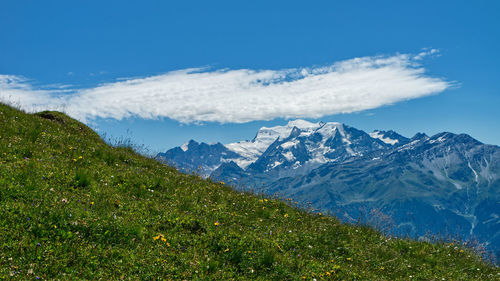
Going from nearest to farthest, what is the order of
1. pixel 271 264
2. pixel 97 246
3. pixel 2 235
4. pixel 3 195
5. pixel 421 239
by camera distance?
pixel 2 235
pixel 97 246
pixel 3 195
pixel 271 264
pixel 421 239

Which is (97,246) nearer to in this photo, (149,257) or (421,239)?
(149,257)

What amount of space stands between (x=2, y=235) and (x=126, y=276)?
275cm

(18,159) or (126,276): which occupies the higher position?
(18,159)

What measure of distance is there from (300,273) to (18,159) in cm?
952

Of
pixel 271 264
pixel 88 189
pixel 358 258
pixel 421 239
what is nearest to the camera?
pixel 271 264

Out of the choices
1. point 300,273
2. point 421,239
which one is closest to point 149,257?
point 300,273

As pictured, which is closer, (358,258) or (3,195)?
(3,195)

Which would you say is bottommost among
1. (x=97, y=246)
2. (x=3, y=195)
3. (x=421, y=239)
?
(x=421, y=239)

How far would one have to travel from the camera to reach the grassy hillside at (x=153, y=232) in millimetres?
7668

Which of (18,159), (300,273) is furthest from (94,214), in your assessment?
(300,273)

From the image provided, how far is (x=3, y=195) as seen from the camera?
881cm

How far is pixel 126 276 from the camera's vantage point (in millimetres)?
7461

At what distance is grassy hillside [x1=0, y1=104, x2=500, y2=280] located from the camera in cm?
767

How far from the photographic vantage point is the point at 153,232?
9344mm
